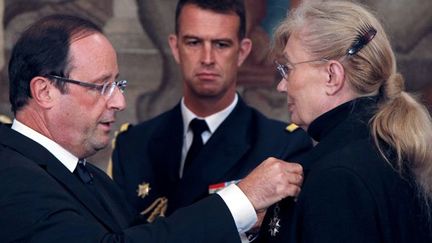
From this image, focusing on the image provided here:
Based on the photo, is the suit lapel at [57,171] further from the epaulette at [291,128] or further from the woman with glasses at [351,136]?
the epaulette at [291,128]

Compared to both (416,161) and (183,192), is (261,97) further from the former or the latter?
(416,161)

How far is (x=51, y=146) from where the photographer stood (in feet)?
9.98

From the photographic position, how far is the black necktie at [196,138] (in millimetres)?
4188

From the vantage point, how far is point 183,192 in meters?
4.10

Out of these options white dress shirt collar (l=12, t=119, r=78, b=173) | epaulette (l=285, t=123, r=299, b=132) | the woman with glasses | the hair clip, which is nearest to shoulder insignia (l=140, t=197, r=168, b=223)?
epaulette (l=285, t=123, r=299, b=132)

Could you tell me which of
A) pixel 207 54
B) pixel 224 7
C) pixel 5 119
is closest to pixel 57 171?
pixel 207 54

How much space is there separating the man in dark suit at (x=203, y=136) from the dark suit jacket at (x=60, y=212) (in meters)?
1.02

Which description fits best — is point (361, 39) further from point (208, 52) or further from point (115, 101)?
point (208, 52)

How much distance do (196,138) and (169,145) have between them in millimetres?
118

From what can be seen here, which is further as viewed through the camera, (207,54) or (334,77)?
(207,54)

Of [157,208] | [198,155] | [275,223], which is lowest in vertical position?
[157,208]

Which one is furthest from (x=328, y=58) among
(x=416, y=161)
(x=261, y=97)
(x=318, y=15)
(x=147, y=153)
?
(x=261, y=97)

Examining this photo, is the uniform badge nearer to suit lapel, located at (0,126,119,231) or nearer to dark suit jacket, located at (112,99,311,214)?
dark suit jacket, located at (112,99,311,214)

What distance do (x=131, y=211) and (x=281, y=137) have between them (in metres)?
0.96
